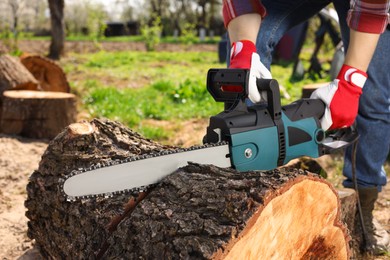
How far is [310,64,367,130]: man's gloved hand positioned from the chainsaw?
0.06 metres

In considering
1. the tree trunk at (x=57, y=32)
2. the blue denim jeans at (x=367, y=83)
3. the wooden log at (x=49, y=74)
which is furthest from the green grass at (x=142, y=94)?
the blue denim jeans at (x=367, y=83)

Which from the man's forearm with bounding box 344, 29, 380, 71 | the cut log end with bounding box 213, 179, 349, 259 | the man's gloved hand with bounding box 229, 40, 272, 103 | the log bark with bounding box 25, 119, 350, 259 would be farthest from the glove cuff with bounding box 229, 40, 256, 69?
the cut log end with bounding box 213, 179, 349, 259

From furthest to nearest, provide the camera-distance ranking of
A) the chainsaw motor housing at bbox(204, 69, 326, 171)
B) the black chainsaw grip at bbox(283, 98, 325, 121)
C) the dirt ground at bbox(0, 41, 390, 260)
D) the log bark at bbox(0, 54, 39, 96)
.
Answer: the log bark at bbox(0, 54, 39, 96) < the dirt ground at bbox(0, 41, 390, 260) < the black chainsaw grip at bbox(283, 98, 325, 121) < the chainsaw motor housing at bbox(204, 69, 326, 171)

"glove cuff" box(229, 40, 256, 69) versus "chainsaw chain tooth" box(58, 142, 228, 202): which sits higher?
"glove cuff" box(229, 40, 256, 69)

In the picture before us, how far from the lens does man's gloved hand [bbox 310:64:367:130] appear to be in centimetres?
228

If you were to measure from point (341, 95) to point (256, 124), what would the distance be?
53cm

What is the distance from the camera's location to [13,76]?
5.42m

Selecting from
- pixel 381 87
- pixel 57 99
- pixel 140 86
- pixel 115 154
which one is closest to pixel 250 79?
pixel 115 154

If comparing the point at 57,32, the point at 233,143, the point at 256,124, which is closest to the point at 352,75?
the point at 256,124

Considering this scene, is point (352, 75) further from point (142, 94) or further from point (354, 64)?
point (142, 94)

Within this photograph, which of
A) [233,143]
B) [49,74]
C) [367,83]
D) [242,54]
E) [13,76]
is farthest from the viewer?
[49,74]

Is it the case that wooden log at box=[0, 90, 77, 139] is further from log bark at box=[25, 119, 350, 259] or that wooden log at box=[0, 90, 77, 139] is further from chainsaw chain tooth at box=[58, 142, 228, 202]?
chainsaw chain tooth at box=[58, 142, 228, 202]

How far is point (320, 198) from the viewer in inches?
71.4

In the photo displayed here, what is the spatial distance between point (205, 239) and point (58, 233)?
0.99 meters
